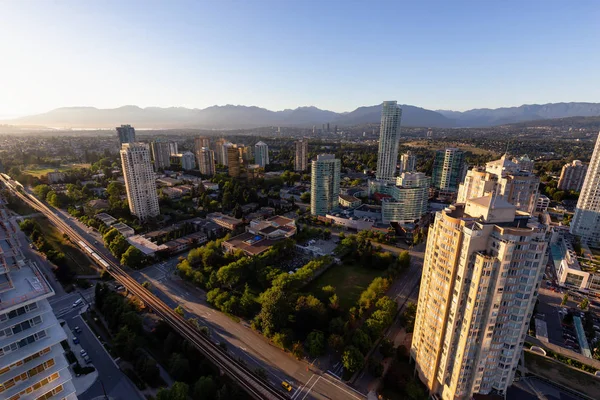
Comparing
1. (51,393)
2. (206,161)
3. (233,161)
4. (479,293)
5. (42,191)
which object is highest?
(479,293)

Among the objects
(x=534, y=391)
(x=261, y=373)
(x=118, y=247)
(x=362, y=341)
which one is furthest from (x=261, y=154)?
(x=534, y=391)

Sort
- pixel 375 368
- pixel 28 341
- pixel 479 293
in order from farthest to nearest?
pixel 375 368 < pixel 479 293 < pixel 28 341

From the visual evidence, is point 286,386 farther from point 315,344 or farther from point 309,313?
point 309,313

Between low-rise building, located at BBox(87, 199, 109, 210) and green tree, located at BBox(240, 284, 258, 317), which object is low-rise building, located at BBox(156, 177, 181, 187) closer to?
low-rise building, located at BBox(87, 199, 109, 210)

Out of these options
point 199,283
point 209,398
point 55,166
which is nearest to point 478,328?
point 209,398

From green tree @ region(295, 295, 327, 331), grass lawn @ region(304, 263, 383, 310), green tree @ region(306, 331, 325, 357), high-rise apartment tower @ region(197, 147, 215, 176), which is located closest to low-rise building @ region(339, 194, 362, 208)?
grass lawn @ region(304, 263, 383, 310)

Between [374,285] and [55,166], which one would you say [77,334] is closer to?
[374,285]

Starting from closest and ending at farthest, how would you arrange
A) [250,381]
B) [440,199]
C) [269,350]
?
[250,381], [269,350], [440,199]
